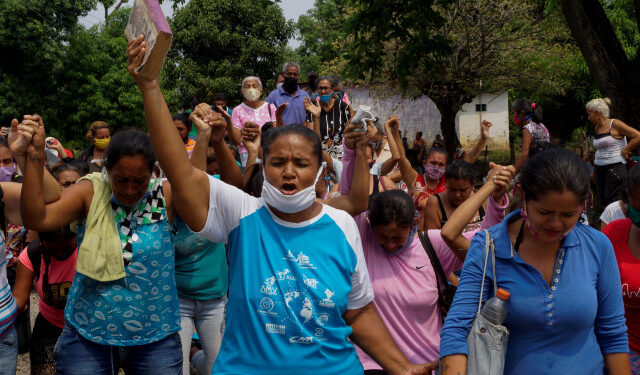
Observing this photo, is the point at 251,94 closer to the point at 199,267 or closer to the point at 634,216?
the point at 199,267

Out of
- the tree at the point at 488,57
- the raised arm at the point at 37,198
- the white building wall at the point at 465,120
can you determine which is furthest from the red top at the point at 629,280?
the white building wall at the point at 465,120

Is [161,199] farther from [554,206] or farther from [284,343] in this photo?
[554,206]

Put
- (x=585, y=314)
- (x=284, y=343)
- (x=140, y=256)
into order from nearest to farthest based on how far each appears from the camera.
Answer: (x=284, y=343), (x=585, y=314), (x=140, y=256)

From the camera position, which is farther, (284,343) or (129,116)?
(129,116)

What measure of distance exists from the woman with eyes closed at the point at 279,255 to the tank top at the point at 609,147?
7.31 m

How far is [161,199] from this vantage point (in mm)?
3314

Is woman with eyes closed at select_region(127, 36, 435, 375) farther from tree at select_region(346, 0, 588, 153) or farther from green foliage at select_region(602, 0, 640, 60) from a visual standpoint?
green foliage at select_region(602, 0, 640, 60)

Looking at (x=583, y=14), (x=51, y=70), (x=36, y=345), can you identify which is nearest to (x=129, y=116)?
(x=51, y=70)

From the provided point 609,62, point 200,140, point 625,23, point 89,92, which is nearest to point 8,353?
point 200,140

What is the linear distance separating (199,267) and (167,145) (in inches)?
71.8

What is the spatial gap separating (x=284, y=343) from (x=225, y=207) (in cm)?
60

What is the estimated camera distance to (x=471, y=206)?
3.48 metres

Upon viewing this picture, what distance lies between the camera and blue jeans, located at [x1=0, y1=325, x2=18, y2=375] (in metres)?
3.29

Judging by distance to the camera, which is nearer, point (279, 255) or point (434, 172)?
point (279, 255)
